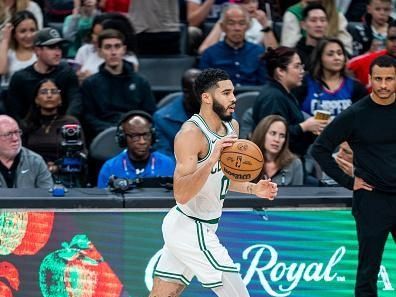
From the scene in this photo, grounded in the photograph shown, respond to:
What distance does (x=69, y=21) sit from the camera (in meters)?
12.1

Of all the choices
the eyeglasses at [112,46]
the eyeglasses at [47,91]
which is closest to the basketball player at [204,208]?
the eyeglasses at [47,91]

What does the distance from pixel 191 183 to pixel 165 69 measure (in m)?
4.93

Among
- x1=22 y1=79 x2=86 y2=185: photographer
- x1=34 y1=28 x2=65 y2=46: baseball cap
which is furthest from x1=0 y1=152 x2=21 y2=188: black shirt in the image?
x1=34 y1=28 x2=65 y2=46: baseball cap

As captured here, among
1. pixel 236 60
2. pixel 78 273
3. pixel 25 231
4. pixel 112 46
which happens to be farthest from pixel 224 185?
pixel 236 60

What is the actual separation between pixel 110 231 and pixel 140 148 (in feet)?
4.19

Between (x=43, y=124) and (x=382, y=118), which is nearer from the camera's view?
(x=382, y=118)

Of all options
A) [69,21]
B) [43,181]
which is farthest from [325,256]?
[69,21]

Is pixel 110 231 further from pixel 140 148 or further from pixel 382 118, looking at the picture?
pixel 382 118

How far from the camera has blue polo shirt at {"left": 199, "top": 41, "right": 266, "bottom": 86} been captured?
1162cm

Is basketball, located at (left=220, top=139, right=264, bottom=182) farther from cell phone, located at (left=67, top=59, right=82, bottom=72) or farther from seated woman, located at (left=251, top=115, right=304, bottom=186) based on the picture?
cell phone, located at (left=67, top=59, right=82, bottom=72)

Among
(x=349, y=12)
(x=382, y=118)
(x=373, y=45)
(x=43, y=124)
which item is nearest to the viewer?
(x=382, y=118)

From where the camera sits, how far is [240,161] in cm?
754

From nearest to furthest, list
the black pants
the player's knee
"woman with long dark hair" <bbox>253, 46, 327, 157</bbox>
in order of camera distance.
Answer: the player's knee
the black pants
"woman with long dark hair" <bbox>253, 46, 327, 157</bbox>

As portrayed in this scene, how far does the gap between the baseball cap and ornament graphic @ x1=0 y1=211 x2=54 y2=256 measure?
2.72 metres
